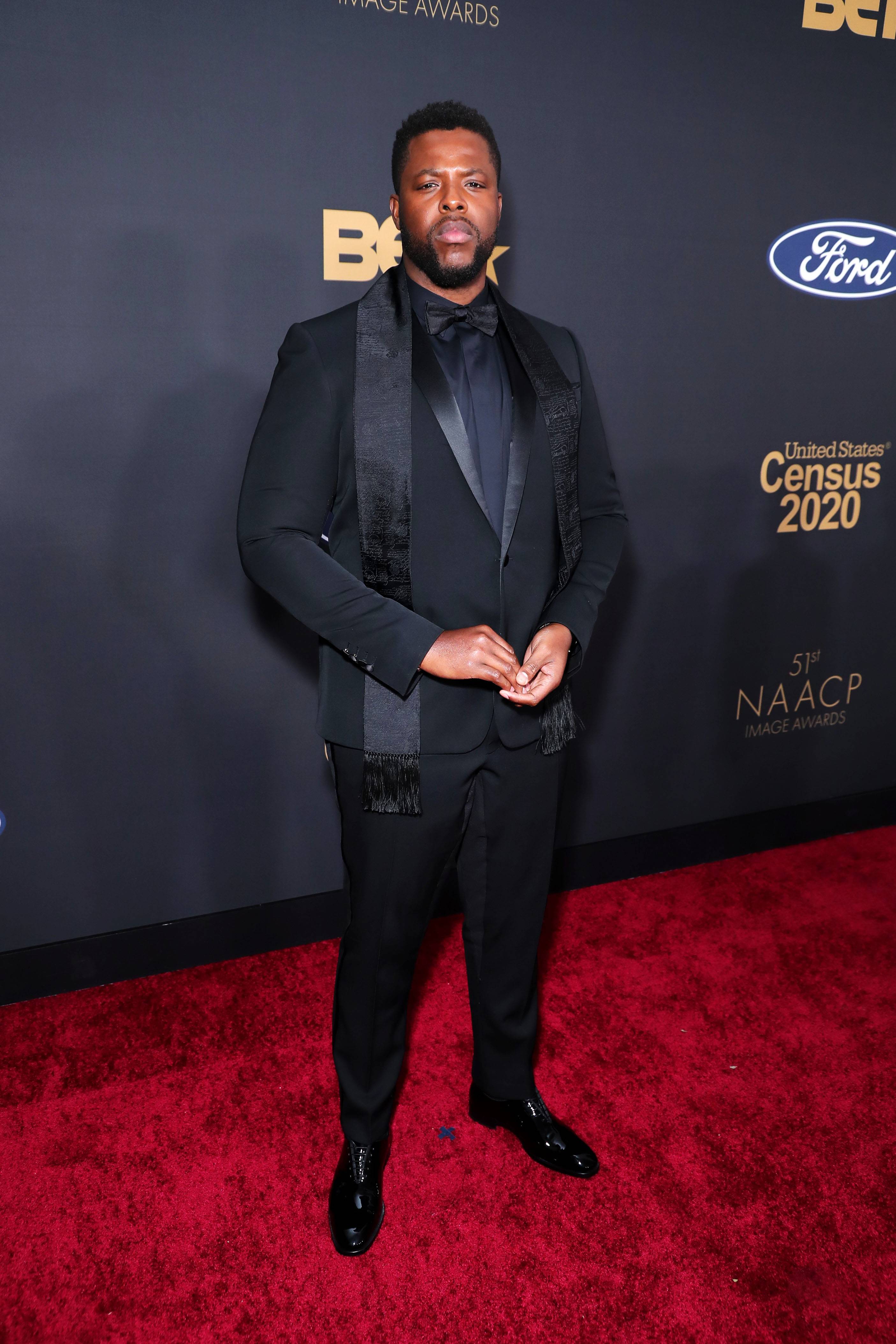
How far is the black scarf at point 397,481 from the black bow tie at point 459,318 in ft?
0.12

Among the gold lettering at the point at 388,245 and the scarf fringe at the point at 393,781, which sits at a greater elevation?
the gold lettering at the point at 388,245

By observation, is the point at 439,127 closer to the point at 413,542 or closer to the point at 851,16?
the point at 413,542

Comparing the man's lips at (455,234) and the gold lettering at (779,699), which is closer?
the man's lips at (455,234)

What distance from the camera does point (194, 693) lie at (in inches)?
86.7

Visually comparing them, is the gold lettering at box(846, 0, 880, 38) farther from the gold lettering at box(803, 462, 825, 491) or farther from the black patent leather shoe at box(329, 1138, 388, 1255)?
the black patent leather shoe at box(329, 1138, 388, 1255)

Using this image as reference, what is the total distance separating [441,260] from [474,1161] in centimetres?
161

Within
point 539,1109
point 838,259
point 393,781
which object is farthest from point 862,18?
point 539,1109

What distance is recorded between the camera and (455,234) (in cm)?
138

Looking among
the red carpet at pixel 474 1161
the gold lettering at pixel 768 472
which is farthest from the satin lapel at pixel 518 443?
the gold lettering at pixel 768 472

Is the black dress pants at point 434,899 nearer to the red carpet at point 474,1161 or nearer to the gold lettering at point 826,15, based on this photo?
the red carpet at point 474,1161

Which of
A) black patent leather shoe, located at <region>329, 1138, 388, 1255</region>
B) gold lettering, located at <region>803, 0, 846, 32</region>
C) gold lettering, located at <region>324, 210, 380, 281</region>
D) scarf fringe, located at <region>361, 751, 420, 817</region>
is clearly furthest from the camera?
gold lettering, located at <region>803, 0, 846, 32</region>

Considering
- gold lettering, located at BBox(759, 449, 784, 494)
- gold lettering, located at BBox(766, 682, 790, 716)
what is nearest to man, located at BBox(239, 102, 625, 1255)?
gold lettering, located at BBox(759, 449, 784, 494)

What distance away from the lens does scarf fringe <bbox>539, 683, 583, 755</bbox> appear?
150cm

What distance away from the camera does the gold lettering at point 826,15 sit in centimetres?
232
